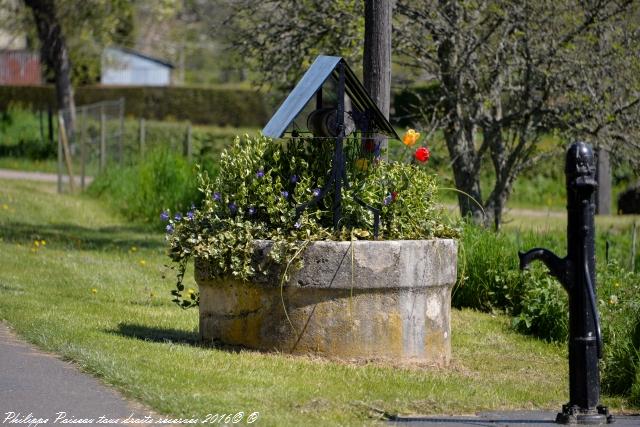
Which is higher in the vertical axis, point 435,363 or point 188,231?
point 188,231

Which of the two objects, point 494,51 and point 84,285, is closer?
point 84,285

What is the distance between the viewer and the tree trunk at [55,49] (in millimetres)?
27266

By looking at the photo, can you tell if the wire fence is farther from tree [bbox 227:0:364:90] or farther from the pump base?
the pump base

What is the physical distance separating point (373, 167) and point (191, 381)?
1.98 m

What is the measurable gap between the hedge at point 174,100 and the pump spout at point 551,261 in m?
33.6

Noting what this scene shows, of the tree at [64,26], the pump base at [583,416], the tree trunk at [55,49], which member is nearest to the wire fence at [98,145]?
the tree trunk at [55,49]

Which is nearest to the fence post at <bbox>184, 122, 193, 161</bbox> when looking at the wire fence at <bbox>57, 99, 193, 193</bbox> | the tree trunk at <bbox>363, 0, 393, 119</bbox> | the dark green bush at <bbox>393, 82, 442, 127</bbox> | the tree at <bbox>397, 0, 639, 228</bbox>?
the wire fence at <bbox>57, 99, 193, 193</bbox>

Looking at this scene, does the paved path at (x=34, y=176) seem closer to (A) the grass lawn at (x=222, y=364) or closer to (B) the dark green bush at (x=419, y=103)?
(B) the dark green bush at (x=419, y=103)

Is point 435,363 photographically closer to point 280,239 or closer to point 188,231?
point 280,239

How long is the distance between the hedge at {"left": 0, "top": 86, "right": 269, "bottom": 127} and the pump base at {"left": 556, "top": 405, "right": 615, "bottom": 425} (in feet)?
111

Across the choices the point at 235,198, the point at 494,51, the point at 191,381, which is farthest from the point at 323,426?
the point at 494,51

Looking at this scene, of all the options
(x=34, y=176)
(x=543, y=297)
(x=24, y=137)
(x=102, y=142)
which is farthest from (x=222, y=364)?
(x=24, y=137)

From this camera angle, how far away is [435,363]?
685 cm

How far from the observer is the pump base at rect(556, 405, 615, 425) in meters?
5.49
